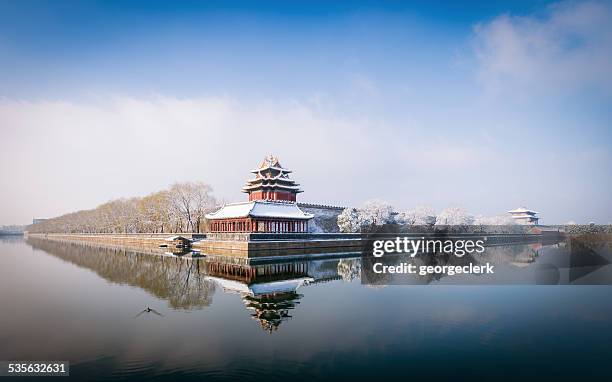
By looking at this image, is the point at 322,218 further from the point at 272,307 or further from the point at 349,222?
the point at 272,307

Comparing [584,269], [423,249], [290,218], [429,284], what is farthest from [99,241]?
[584,269]

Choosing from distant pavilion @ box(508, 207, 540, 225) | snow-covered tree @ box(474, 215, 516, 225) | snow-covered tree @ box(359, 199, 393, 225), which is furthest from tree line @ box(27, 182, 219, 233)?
distant pavilion @ box(508, 207, 540, 225)

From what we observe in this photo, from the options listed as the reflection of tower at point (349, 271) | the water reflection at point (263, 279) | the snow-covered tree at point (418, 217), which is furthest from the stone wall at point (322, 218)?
the reflection of tower at point (349, 271)

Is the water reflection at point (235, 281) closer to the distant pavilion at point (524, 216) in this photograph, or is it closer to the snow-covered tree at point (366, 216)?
the snow-covered tree at point (366, 216)

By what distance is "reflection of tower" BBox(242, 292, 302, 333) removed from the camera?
13.2 metres

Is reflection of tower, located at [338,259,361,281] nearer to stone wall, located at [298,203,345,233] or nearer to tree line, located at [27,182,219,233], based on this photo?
stone wall, located at [298,203,345,233]

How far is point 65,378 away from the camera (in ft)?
28.5

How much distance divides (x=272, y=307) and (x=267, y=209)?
3306 cm

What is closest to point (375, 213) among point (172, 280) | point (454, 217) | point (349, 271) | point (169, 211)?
point (454, 217)

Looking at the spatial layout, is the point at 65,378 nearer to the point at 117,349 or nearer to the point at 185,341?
the point at 117,349

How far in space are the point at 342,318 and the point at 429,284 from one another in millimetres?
9090

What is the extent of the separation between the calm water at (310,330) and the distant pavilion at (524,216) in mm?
92711

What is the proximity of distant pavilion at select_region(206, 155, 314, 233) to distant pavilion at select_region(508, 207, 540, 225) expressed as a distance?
73.0 meters

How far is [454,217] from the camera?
76.4 metres
